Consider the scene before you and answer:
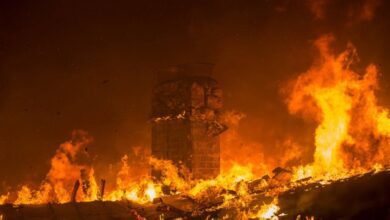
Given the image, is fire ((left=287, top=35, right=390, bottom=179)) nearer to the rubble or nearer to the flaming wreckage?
the flaming wreckage

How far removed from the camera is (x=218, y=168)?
27.0m

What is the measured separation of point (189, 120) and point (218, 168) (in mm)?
3214

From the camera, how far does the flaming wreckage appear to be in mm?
17906

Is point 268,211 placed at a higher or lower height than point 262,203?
lower

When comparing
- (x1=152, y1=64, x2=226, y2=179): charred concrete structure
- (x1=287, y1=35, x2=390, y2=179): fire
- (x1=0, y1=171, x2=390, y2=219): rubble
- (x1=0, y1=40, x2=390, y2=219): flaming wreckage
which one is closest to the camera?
(x1=0, y1=171, x2=390, y2=219): rubble

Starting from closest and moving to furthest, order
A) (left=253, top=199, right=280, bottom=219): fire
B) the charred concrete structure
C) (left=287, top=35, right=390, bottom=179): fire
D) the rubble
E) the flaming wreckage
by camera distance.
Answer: the rubble < (left=253, top=199, right=280, bottom=219): fire < the flaming wreckage < (left=287, top=35, right=390, bottom=179): fire < the charred concrete structure

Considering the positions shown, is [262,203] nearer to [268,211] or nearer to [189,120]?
[268,211]

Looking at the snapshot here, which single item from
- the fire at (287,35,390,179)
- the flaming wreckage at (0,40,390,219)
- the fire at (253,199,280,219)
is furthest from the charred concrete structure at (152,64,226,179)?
the fire at (253,199,280,219)

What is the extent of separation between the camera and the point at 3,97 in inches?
1300

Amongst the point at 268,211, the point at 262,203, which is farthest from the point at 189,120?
the point at 268,211

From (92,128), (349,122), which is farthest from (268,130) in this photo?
(92,128)

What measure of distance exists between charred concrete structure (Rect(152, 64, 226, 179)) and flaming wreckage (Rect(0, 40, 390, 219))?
6 cm

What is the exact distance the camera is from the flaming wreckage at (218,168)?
17.9 metres

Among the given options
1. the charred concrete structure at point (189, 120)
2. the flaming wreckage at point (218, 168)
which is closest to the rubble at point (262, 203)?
the flaming wreckage at point (218, 168)
